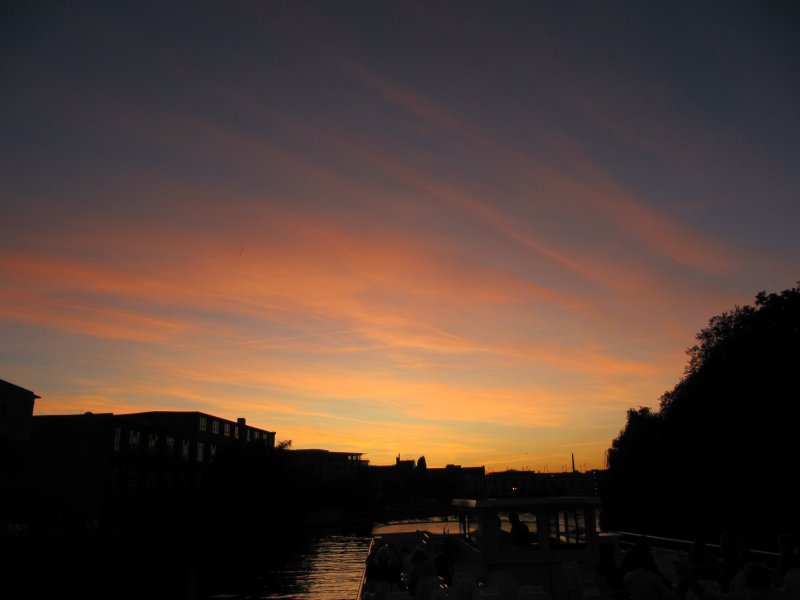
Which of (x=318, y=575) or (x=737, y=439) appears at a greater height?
(x=737, y=439)

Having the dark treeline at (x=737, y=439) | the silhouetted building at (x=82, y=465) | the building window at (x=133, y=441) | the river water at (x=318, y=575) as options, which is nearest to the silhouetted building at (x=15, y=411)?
the silhouetted building at (x=82, y=465)

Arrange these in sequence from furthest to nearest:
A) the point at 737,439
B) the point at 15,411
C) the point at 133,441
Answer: the point at 133,441, the point at 15,411, the point at 737,439

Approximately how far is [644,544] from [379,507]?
161 meters

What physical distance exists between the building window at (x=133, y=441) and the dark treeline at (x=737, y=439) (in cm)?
6275

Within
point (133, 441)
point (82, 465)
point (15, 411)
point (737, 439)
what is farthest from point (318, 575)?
point (133, 441)

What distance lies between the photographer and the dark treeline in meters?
47.6

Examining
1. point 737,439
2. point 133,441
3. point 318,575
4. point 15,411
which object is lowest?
point 318,575

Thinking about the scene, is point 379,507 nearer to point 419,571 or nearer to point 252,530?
point 252,530

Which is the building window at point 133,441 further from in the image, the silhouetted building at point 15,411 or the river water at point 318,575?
the river water at point 318,575

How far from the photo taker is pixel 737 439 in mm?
51781

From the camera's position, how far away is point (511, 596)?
47.9 ft

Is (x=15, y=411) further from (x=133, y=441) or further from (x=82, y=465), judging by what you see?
(x=133, y=441)

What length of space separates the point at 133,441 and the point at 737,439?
7267 centimetres

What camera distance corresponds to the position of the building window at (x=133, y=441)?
88.4 meters
